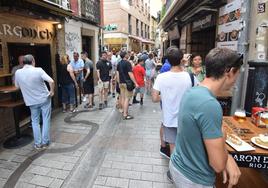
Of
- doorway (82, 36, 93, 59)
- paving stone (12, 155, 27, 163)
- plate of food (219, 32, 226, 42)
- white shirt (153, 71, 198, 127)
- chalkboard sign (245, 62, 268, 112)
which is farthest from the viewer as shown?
doorway (82, 36, 93, 59)

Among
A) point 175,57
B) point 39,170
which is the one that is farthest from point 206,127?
point 39,170

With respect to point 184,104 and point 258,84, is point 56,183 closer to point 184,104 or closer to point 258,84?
point 184,104

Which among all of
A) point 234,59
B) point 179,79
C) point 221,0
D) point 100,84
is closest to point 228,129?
point 179,79

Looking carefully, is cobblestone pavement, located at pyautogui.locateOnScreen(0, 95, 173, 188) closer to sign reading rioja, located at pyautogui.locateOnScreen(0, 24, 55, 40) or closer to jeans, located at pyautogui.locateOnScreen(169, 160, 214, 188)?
jeans, located at pyautogui.locateOnScreen(169, 160, 214, 188)

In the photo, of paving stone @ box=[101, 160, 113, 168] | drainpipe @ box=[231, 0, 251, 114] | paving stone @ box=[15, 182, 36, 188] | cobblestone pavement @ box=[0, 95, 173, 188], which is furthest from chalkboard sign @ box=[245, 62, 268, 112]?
paving stone @ box=[15, 182, 36, 188]

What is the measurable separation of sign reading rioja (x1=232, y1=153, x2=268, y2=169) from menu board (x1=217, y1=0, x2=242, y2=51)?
2.82m

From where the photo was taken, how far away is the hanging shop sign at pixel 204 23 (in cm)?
624

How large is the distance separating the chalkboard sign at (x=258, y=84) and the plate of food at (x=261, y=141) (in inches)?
47.3

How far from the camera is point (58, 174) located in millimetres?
3668

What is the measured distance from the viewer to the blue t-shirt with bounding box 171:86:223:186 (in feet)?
4.68

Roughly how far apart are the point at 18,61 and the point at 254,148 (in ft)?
19.8

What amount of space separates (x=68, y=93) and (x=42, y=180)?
3.99m

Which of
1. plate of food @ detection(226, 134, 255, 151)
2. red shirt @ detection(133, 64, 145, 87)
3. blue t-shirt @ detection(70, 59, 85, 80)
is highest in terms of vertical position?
blue t-shirt @ detection(70, 59, 85, 80)

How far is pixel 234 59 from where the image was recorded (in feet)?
4.98
